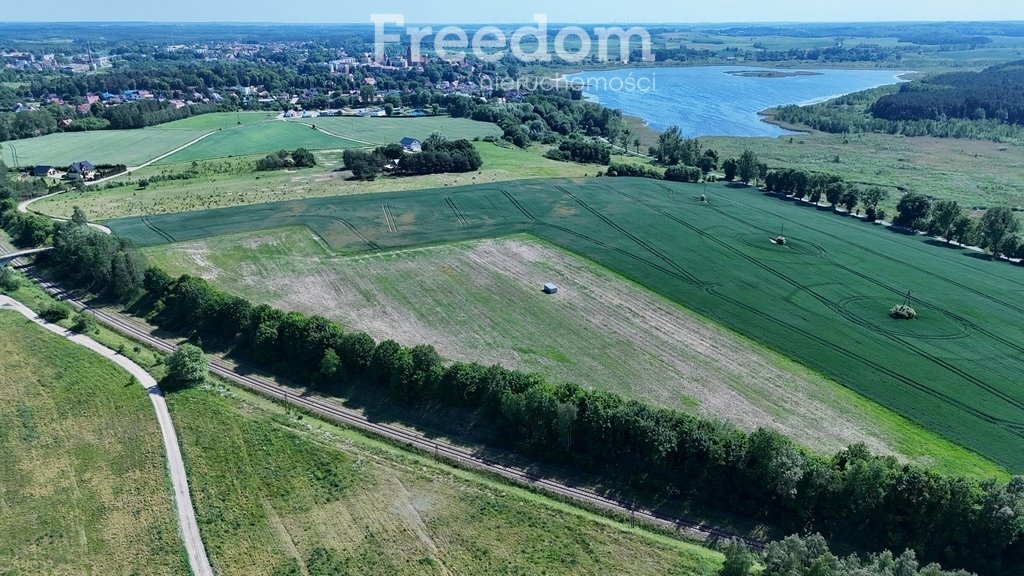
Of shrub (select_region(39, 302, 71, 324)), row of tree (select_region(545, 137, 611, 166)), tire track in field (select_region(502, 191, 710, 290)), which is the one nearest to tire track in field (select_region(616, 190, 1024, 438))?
tire track in field (select_region(502, 191, 710, 290))

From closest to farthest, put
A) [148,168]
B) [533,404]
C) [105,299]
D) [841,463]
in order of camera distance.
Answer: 1. [841,463]
2. [533,404]
3. [105,299]
4. [148,168]

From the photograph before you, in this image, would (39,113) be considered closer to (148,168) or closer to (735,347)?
(148,168)

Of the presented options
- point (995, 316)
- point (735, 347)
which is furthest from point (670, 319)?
point (995, 316)

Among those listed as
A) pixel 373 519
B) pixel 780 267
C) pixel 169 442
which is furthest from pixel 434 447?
pixel 780 267

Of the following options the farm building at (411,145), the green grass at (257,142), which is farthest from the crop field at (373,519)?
the green grass at (257,142)

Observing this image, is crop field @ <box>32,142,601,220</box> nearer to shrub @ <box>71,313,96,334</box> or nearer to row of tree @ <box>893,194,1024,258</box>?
shrub @ <box>71,313,96,334</box>

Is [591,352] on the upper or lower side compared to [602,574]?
upper

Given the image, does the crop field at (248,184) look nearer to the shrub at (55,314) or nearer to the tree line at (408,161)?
the tree line at (408,161)

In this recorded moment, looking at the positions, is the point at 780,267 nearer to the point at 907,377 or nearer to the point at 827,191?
the point at 907,377

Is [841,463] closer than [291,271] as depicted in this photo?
Yes
